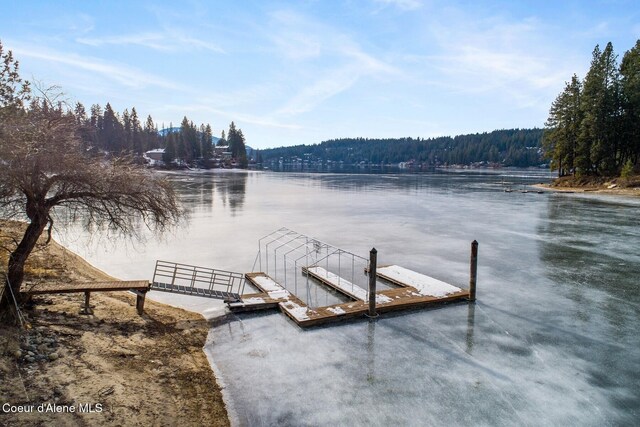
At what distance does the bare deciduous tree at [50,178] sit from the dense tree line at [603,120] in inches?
2682

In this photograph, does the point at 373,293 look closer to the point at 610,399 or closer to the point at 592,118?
the point at 610,399

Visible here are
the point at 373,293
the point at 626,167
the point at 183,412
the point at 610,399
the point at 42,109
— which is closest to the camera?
the point at 183,412

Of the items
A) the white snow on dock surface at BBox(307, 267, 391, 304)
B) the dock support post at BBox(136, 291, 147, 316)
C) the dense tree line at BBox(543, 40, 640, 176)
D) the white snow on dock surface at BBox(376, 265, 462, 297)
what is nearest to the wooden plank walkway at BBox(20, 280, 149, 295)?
the dock support post at BBox(136, 291, 147, 316)

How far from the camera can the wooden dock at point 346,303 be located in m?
12.8

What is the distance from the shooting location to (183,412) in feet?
25.1

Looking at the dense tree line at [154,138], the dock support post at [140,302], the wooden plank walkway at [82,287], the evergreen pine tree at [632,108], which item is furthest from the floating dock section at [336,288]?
the dense tree line at [154,138]

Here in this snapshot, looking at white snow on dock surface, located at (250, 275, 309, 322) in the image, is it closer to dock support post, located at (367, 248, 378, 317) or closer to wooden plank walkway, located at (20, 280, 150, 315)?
dock support post, located at (367, 248, 378, 317)

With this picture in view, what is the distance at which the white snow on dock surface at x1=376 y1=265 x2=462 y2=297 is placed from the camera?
14.9 m

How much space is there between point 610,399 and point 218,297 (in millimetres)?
10621

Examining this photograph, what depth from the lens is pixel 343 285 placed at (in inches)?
625

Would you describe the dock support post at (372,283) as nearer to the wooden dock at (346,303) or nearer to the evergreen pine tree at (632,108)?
the wooden dock at (346,303)

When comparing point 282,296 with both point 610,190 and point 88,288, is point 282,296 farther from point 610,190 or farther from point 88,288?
point 610,190

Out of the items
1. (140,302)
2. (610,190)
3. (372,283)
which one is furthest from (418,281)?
(610,190)

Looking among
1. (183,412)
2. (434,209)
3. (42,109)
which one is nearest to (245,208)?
(434,209)
